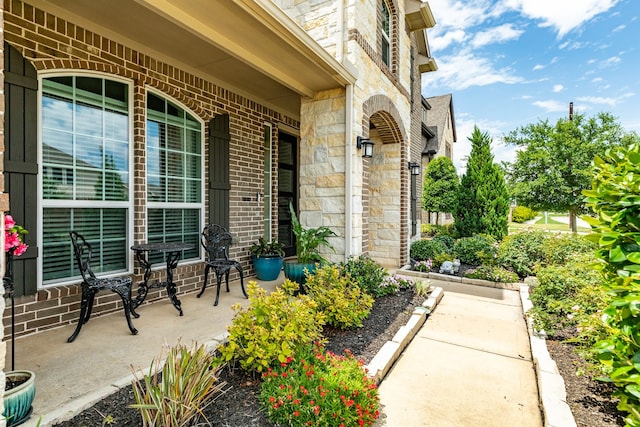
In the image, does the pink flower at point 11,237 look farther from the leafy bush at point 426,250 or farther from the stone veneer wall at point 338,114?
the leafy bush at point 426,250

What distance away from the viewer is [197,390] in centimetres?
168

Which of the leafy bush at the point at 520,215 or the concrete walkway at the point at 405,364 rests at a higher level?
the leafy bush at the point at 520,215

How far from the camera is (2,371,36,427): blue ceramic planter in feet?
4.85

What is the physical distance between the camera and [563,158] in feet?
29.5

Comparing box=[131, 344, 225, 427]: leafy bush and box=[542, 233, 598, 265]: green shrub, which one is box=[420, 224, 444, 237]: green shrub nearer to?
box=[542, 233, 598, 265]: green shrub

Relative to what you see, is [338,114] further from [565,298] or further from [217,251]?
[565,298]

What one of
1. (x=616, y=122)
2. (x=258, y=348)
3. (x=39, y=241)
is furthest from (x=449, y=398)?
(x=616, y=122)

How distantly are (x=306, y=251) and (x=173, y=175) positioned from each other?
200 centimetres

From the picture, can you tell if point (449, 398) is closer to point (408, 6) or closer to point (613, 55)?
point (408, 6)

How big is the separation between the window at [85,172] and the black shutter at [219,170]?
109 centimetres

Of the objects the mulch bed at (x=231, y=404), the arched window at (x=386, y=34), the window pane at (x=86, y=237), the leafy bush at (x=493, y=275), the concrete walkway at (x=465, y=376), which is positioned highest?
the arched window at (x=386, y=34)

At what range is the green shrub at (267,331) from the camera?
79.1 inches

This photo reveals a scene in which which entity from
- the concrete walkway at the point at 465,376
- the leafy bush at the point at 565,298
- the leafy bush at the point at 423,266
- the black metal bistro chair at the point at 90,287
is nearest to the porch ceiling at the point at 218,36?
the black metal bistro chair at the point at 90,287

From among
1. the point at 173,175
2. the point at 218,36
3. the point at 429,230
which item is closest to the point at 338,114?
the point at 218,36
